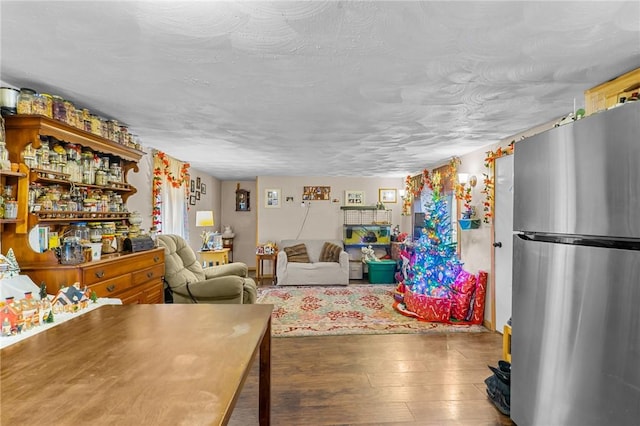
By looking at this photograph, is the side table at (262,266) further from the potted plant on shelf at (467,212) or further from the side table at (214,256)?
the potted plant on shelf at (467,212)

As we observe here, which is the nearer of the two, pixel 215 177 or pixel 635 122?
pixel 635 122

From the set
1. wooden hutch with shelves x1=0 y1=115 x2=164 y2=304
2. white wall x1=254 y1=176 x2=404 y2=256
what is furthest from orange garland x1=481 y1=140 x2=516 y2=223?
wooden hutch with shelves x1=0 y1=115 x2=164 y2=304

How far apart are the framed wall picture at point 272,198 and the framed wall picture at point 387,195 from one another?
2129 mm

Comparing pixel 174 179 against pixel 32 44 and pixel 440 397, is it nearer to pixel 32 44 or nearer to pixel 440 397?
pixel 32 44

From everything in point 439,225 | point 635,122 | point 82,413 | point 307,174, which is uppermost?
point 307,174

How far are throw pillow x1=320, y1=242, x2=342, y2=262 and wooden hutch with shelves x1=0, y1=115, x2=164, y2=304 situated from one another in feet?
13.2

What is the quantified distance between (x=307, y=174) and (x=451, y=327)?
3.81m

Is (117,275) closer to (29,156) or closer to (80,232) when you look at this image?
(80,232)

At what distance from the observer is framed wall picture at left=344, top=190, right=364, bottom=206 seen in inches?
283

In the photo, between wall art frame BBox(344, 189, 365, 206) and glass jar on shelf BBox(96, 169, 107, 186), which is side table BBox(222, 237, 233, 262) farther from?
glass jar on shelf BBox(96, 169, 107, 186)

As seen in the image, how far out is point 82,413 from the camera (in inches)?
31.2

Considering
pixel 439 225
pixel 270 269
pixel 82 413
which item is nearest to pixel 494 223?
pixel 439 225

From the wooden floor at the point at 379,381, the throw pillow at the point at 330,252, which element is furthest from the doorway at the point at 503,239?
the throw pillow at the point at 330,252

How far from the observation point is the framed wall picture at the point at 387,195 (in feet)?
23.9
